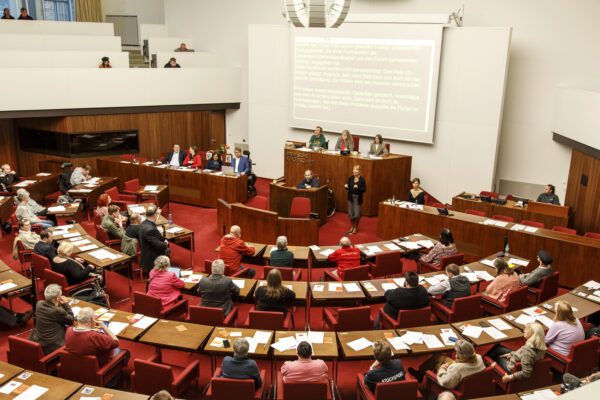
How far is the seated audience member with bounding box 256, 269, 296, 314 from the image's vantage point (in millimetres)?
6414

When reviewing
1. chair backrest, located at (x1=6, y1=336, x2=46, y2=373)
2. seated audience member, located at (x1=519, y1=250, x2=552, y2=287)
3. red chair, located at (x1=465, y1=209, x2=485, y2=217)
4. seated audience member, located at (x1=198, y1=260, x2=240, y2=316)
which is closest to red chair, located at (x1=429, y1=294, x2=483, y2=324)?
seated audience member, located at (x1=519, y1=250, x2=552, y2=287)

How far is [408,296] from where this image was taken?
21.2ft

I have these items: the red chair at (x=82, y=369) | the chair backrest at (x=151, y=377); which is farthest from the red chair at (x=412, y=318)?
the red chair at (x=82, y=369)

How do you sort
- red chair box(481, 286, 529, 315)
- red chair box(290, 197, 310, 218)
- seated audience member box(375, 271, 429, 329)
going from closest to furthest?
seated audience member box(375, 271, 429, 329)
red chair box(481, 286, 529, 315)
red chair box(290, 197, 310, 218)

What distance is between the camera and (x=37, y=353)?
5.41 m

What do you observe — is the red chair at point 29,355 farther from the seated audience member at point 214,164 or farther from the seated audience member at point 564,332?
the seated audience member at point 214,164

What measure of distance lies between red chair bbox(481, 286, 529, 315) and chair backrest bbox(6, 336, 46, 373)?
6.00 meters

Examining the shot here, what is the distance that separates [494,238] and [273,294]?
5348 millimetres

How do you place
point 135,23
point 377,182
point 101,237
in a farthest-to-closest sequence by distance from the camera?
1. point 135,23
2. point 377,182
3. point 101,237

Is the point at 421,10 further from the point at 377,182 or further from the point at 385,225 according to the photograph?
the point at 385,225

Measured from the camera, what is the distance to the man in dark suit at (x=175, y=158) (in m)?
14.1

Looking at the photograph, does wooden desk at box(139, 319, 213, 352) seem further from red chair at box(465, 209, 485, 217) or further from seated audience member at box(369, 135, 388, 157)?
seated audience member at box(369, 135, 388, 157)

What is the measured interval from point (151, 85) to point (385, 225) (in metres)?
9.11

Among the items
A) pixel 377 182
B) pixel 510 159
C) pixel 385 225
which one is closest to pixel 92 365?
pixel 385 225
